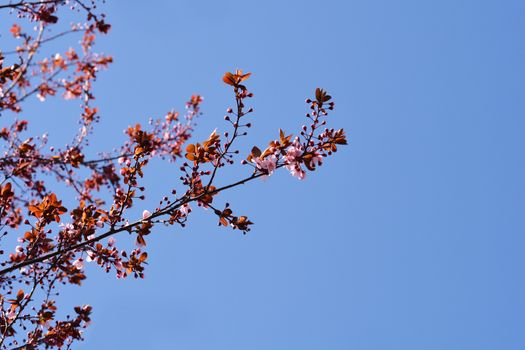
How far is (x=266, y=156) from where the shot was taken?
3.36m

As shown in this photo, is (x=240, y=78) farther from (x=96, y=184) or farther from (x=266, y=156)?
(x=96, y=184)

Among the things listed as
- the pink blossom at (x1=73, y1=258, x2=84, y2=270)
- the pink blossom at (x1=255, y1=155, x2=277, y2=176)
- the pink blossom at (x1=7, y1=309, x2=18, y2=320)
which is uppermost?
the pink blossom at (x1=255, y1=155, x2=277, y2=176)

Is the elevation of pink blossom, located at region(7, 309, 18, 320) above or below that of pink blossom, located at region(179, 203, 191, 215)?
below

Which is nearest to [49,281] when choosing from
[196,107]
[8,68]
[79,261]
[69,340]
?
[79,261]

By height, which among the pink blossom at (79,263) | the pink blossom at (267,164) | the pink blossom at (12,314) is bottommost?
the pink blossom at (12,314)

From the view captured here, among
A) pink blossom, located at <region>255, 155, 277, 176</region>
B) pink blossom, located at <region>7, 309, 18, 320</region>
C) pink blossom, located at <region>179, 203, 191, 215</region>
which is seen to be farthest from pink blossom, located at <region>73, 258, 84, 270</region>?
pink blossom, located at <region>255, 155, 277, 176</region>

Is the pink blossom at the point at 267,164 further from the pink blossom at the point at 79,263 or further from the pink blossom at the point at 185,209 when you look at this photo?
the pink blossom at the point at 79,263

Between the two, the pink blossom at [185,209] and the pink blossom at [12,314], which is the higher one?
the pink blossom at [185,209]

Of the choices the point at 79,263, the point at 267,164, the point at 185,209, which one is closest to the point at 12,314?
the point at 79,263

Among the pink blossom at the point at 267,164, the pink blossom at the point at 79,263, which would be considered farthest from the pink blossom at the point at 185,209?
the pink blossom at the point at 79,263

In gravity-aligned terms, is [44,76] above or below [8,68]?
above

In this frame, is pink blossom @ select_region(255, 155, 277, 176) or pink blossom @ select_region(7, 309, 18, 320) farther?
pink blossom @ select_region(7, 309, 18, 320)

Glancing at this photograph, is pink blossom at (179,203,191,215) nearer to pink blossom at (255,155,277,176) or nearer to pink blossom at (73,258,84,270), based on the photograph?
pink blossom at (255,155,277,176)

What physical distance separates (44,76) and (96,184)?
2354 millimetres
